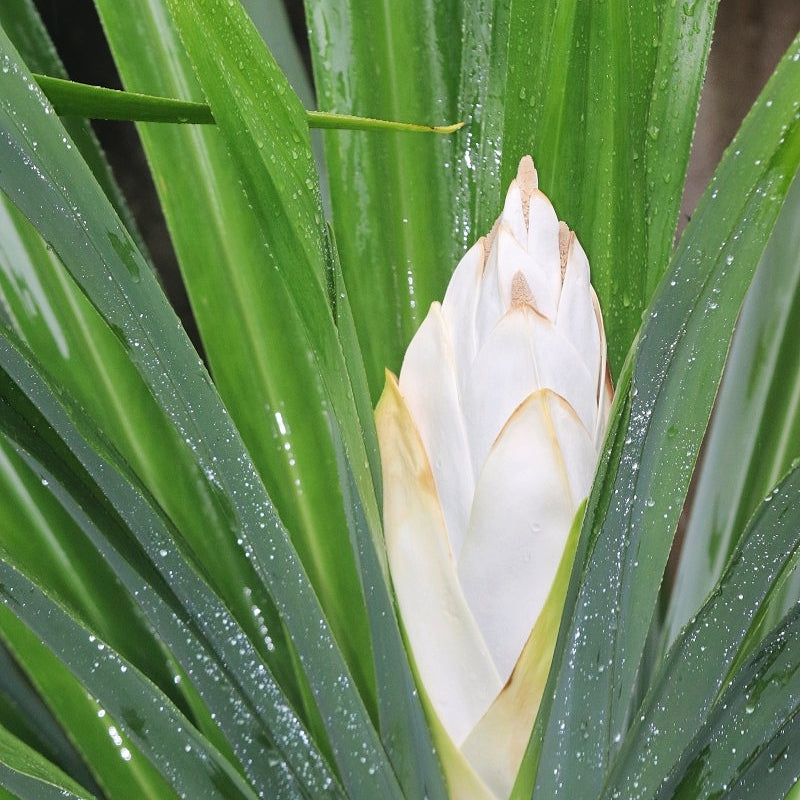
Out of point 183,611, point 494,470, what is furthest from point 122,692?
point 494,470

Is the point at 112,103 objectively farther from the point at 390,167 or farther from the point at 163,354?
the point at 390,167

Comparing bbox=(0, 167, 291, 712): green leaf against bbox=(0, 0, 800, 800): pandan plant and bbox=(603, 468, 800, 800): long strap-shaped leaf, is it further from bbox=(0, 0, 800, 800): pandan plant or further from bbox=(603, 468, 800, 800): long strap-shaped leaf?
bbox=(603, 468, 800, 800): long strap-shaped leaf

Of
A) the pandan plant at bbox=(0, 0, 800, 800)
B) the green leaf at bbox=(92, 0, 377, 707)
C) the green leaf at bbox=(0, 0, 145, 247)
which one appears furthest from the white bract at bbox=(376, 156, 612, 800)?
the green leaf at bbox=(0, 0, 145, 247)

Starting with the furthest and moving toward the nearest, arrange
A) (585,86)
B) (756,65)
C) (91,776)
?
(756,65), (91,776), (585,86)

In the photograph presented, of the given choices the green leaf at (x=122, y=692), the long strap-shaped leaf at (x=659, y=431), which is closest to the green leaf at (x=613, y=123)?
the long strap-shaped leaf at (x=659, y=431)

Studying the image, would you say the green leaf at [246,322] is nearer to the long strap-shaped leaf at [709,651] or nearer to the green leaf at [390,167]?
the green leaf at [390,167]

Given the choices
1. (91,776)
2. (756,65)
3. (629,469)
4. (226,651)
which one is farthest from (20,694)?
(756,65)

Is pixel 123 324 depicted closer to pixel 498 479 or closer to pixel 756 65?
pixel 498 479
